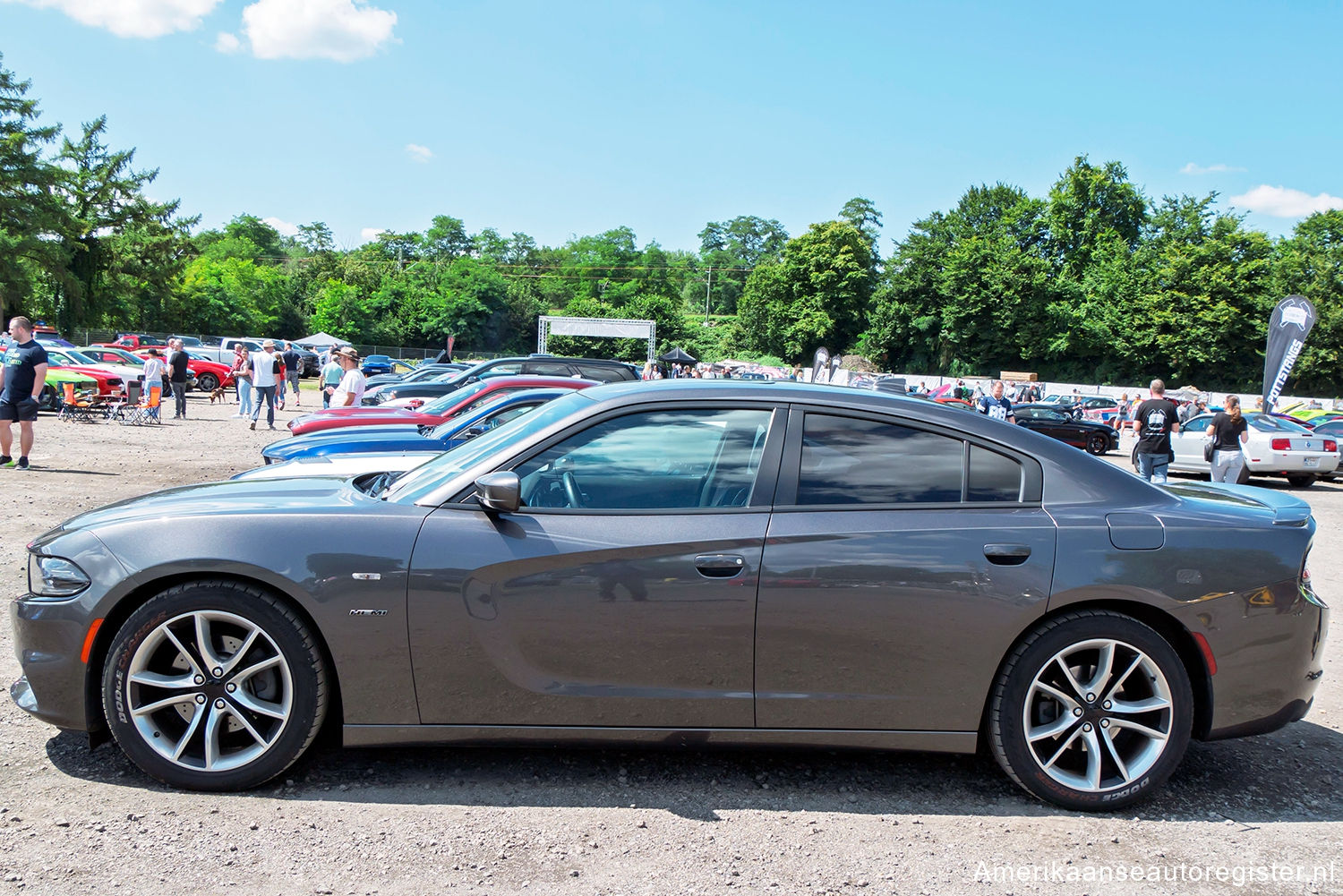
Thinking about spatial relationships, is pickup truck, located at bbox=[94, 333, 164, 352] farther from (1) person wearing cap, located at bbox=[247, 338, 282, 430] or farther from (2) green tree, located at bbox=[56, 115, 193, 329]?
(1) person wearing cap, located at bbox=[247, 338, 282, 430]

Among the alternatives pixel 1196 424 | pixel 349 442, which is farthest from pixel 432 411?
pixel 1196 424

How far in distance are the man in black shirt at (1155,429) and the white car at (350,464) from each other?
351 inches

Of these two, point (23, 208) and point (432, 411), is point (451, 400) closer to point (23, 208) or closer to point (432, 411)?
point (432, 411)

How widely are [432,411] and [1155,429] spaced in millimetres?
9153

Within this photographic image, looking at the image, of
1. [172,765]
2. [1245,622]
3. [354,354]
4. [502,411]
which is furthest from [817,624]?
[354,354]

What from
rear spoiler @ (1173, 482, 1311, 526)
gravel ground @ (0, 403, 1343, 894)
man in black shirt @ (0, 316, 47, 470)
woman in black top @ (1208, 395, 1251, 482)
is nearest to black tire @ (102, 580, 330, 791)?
gravel ground @ (0, 403, 1343, 894)

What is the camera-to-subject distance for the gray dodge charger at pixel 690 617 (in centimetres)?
312

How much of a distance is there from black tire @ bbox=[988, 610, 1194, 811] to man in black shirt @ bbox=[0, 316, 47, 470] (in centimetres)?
1115

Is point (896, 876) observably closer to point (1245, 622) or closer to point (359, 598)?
point (1245, 622)

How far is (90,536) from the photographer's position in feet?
10.5

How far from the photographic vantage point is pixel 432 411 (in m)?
11.3

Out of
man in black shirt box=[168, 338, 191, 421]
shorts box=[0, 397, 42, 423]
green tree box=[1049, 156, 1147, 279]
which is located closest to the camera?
shorts box=[0, 397, 42, 423]

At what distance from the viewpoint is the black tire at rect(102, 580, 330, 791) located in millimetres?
3123

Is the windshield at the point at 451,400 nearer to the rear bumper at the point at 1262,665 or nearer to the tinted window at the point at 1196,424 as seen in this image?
the rear bumper at the point at 1262,665
